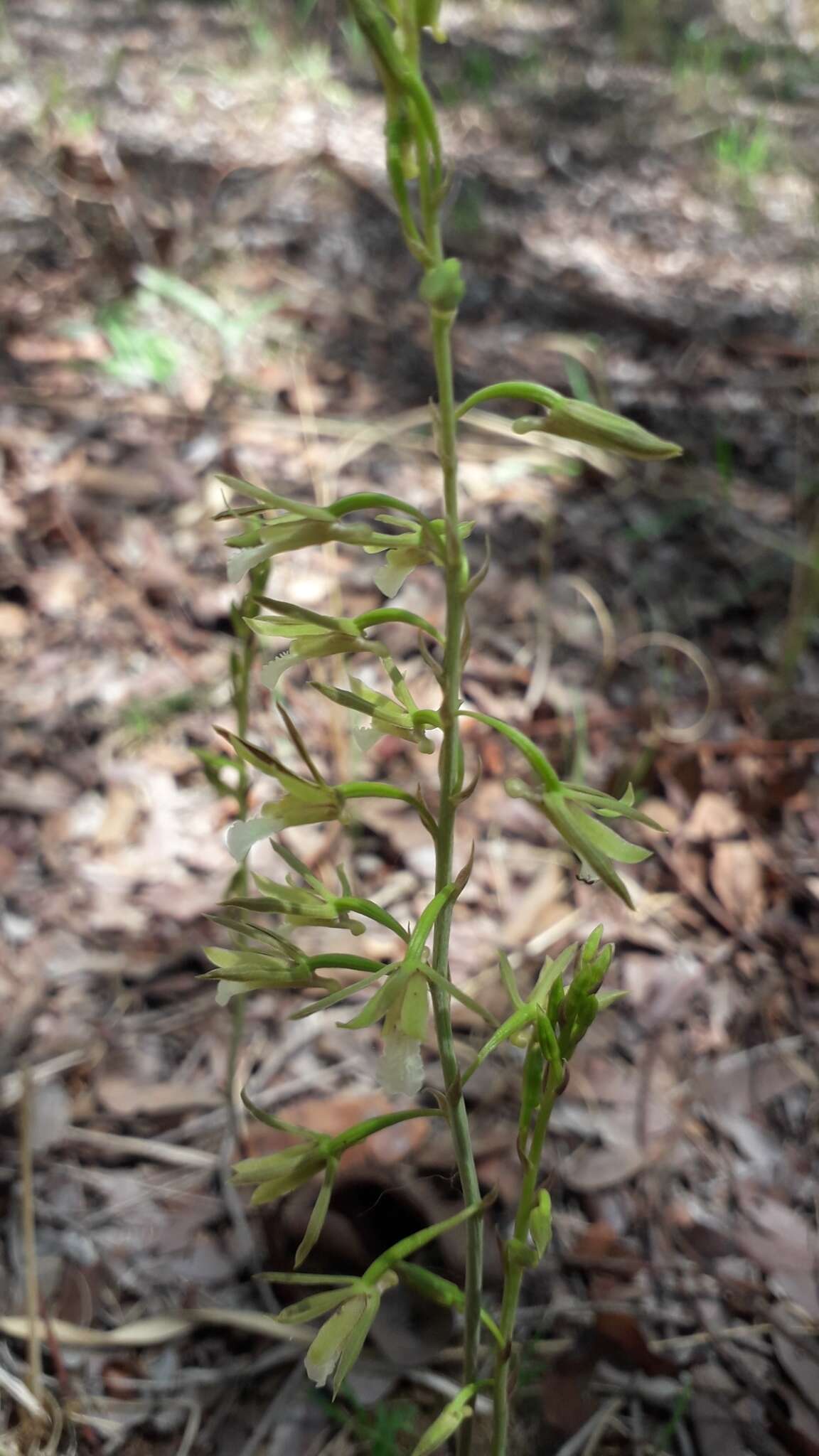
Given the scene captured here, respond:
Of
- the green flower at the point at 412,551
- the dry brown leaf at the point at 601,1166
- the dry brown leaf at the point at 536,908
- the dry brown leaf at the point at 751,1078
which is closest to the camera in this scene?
the green flower at the point at 412,551

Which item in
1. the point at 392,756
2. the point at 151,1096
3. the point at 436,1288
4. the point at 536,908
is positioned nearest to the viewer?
the point at 436,1288

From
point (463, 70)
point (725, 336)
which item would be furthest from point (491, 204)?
point (463, 70)

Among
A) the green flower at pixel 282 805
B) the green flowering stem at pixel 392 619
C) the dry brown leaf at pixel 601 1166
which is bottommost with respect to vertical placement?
the dry brown leaf at pixel 601 1166

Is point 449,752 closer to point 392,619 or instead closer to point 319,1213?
point 392,619

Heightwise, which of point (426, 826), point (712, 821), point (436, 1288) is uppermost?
point (426, 826)

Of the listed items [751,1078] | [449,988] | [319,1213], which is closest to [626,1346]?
[751,1078]

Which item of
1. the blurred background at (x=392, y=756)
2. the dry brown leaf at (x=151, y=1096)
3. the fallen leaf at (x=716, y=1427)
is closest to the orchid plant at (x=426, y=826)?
the blurred background at (x=392, y=756)

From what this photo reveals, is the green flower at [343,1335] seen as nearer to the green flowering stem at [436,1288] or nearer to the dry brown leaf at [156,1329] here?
the green flowering stem at [436,1288]
